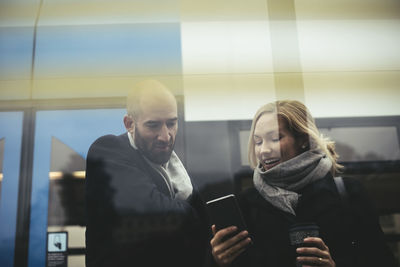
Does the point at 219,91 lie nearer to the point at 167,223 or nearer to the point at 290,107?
the point at 290,107

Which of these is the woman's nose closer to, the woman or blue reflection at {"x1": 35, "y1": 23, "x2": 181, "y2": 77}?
the woman

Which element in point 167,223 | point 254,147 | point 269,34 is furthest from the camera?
point 269,34

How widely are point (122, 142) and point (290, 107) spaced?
0.83 metres

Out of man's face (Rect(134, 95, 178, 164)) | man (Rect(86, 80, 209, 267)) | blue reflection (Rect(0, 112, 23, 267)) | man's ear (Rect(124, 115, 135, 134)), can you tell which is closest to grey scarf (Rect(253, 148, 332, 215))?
man (Rect(86, 80, 209, 267))

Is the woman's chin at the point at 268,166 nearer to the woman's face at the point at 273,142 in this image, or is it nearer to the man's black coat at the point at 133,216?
Answer: the woman's face at the point at 273,142

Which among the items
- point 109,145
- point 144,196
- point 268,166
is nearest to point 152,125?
point 109,145

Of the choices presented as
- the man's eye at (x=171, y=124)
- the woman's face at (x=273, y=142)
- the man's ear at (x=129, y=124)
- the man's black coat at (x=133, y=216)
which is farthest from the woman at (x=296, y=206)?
the man's ear at (x=129, y=124)

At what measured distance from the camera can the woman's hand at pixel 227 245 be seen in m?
1.63

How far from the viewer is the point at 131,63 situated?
1768 millimetres

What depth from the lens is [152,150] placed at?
1.69 m

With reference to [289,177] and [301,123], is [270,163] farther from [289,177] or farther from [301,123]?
[301,123]

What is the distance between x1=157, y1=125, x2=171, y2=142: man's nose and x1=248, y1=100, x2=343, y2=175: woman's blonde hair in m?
0.47

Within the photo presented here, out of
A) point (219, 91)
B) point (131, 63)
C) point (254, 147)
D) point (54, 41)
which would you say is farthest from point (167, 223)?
point (54, 41)

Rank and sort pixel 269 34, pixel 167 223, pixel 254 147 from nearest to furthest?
pixel 167 223
pixel 254 147
pixel 269 34
